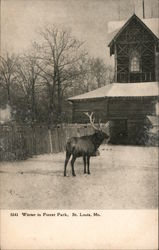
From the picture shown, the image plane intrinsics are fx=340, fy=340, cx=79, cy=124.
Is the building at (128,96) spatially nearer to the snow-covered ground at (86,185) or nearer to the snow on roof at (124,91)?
the snow on roof at (124,91)

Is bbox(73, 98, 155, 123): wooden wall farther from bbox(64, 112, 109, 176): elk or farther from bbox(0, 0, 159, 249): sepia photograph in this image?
bbox(64, 112, 109, 176): elk

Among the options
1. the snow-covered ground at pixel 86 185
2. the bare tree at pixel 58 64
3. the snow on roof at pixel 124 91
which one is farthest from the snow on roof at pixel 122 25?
the snow-covered ground at pixel 86 185

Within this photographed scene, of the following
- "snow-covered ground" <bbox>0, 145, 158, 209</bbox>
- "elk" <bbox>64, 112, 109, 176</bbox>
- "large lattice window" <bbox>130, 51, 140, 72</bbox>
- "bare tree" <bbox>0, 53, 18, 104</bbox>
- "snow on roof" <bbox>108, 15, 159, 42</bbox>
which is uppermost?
"snow on roof" <bbox>108, 15, 159, 42</bbox>

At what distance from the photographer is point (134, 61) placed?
19.0ft

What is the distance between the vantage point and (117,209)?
3969mm

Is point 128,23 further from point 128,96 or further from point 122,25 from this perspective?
point 128,96

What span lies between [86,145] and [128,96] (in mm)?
1043

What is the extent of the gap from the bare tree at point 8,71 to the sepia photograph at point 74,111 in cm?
1

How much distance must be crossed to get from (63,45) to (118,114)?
1.27 meters

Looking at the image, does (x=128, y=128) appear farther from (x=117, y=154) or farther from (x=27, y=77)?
(x=27, y=77)

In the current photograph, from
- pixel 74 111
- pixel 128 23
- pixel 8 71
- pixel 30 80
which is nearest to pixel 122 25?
pixel 128 23

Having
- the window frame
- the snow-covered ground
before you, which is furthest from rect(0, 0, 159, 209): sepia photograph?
the window frame

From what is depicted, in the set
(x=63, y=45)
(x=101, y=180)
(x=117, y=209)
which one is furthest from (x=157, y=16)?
(x=117, y=209)

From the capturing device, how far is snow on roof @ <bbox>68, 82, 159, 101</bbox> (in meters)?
4.57
